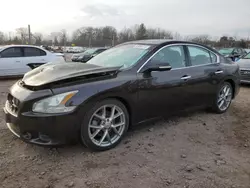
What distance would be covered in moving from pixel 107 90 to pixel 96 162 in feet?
2.91

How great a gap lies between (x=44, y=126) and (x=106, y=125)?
2.61ft

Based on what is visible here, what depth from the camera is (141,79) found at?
3.22 m

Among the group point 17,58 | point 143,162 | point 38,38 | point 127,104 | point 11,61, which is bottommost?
point 143,162

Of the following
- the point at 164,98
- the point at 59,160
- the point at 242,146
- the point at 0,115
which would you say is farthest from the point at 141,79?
the point at 0,115

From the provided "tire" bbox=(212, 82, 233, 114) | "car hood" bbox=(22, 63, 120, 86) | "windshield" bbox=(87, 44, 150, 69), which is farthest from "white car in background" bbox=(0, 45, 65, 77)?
"tire" bbox=(212, 82, 233, 114)

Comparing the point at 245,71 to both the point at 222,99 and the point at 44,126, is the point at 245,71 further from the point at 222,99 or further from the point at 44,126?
the point at 44,126

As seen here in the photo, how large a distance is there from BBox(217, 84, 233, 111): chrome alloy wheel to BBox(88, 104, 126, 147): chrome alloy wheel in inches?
95.5

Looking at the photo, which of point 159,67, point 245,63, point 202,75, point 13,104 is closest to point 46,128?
point 13,104

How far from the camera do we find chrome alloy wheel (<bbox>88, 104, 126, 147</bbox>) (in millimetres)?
2905

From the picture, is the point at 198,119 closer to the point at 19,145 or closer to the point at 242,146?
the point at 242,146

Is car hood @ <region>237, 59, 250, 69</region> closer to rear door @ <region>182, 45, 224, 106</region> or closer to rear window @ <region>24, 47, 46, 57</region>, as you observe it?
rear door @ <region>182, 45, 224, 106</region>

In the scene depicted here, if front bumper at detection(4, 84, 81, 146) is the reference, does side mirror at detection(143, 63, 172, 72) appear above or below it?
above

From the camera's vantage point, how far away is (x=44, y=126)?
2549 mm

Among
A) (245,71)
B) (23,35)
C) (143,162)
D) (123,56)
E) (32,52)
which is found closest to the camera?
(143,162)
